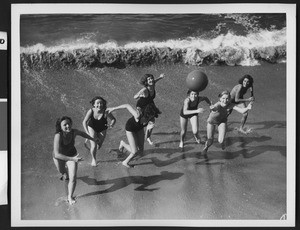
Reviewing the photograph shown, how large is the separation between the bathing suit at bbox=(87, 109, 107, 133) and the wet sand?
0.7 inches

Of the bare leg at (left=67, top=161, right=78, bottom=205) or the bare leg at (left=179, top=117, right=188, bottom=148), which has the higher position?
the bare leg at (left=179, top=117, right=188, bottom=148)

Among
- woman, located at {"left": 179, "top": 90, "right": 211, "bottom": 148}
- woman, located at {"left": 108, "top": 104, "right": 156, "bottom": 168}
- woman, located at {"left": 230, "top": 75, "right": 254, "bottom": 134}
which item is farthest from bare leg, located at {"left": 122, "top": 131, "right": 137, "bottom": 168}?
woman, located at {"left": 230, "top": 75, "right": 254, "bottom": 134}

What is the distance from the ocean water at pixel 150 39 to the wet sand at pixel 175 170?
31 mm

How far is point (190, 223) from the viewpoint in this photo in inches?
31.1

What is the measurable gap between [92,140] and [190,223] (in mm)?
282

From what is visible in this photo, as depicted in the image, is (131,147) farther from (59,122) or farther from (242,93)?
(242,93)

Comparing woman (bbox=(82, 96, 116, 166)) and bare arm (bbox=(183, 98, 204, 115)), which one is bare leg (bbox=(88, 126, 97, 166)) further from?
bare arm (bbox=(183, 98, 204, 115))

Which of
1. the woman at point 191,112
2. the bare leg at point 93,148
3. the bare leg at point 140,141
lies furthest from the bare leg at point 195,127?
the bare leg at point 93,148

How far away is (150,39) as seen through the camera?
0.81 metres

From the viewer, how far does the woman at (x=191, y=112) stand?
31.7 inches

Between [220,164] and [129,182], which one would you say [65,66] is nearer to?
[129,182]

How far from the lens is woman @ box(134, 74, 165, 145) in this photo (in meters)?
0.81

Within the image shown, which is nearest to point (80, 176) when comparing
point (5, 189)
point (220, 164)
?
point (5, 189)

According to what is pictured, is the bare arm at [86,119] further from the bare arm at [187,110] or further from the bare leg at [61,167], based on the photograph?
the bare arm at [187,110]
